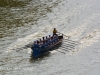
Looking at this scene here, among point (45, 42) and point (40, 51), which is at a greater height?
point (45, 42)

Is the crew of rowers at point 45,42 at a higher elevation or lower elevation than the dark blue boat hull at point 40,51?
higher

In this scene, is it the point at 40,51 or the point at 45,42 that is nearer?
the point at 40,51

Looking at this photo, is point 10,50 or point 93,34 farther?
point 93,34

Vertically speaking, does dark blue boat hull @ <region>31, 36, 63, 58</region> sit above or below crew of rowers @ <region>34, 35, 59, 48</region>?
below

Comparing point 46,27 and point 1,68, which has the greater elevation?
point 46,27

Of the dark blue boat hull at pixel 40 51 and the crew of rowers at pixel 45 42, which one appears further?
the crew of rowers at pixel 45 42

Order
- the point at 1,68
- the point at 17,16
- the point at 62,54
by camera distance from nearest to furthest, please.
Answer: the point at 1,68, the point at 62,54, the point at 17,16

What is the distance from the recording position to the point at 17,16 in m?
53.2

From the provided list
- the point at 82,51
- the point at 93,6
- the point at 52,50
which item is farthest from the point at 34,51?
the point at 93,6

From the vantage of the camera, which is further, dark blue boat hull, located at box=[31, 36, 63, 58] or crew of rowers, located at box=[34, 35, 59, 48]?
crew of rowers, located at box=[34, 35, 59, 48]

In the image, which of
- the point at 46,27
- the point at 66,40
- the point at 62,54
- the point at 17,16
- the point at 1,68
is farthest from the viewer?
the point at 17,16

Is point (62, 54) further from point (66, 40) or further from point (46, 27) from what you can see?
point (46, 27)

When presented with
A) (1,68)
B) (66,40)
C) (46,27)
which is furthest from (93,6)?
(1,68)

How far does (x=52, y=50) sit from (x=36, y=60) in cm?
372
